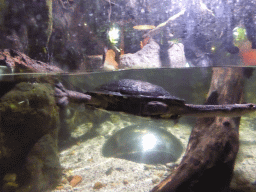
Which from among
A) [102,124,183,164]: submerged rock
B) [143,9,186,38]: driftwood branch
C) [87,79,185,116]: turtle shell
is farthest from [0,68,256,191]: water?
[143,9,186,38]: driftwood branch

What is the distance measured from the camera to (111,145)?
530 cm

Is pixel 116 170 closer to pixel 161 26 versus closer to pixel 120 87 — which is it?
pixel 120 87

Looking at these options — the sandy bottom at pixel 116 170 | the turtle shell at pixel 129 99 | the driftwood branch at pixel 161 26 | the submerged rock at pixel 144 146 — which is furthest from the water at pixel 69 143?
the driftwood branch at pixel 161 26

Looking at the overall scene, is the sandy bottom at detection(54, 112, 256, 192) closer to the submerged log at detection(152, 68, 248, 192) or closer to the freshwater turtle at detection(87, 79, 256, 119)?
the submerged log at detection(152, 68, 248, 192)

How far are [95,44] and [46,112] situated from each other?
2.09m

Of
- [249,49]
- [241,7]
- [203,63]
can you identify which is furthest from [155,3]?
[249,49]

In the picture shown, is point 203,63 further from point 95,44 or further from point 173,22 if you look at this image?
point 95,44

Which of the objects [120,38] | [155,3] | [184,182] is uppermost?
[155,3]

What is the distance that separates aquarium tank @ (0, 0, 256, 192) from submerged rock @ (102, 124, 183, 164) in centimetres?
5

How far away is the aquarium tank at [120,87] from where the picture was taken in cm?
196

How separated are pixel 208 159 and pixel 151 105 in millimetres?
2065

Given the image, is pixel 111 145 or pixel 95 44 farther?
pixel 111 145

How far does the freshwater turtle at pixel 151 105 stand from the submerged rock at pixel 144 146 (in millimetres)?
3294

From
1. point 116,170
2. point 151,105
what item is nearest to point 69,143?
point 116,170
